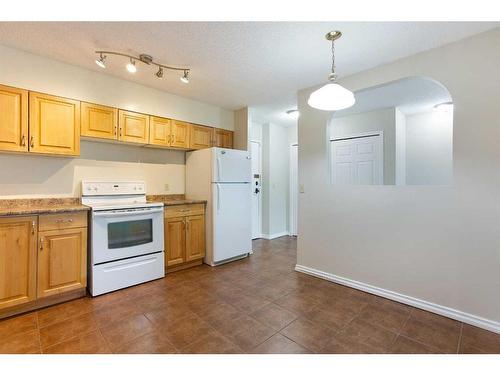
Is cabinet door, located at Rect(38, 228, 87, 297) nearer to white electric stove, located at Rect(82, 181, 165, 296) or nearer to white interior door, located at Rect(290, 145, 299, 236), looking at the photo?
white electric stove, located at Rect(82, 181, 165, 296)

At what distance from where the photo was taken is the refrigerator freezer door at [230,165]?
3.44 meters

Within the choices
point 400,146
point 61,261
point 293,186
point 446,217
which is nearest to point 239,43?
point 446,217

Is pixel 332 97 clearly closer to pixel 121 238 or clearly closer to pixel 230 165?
pixel 230 165

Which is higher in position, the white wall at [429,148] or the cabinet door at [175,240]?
the white wall at [429,148]

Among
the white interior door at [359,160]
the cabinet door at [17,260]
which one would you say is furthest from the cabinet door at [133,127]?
the white interior door at [359,160]

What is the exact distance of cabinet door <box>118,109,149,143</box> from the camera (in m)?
2.98

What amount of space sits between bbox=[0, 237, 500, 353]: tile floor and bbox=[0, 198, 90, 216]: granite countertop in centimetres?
90

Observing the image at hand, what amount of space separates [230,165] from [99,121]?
1.70 m

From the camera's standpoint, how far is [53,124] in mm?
2482

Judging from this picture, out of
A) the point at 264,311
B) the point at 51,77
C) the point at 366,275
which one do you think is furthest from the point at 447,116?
the point at 51,77

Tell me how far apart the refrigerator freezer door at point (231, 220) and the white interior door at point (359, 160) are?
6.57ft

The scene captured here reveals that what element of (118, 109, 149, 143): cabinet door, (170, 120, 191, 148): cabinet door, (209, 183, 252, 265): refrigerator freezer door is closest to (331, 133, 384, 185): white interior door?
(209, 183, 252, 265): refrigerator freezer door

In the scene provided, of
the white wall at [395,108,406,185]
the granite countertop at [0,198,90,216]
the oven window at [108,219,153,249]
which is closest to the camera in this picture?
the granite countertop at [0,198,90,216]

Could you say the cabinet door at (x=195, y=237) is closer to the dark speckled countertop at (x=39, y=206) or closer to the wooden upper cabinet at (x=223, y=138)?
the dark speckled countertop at (x=39, y=206)
